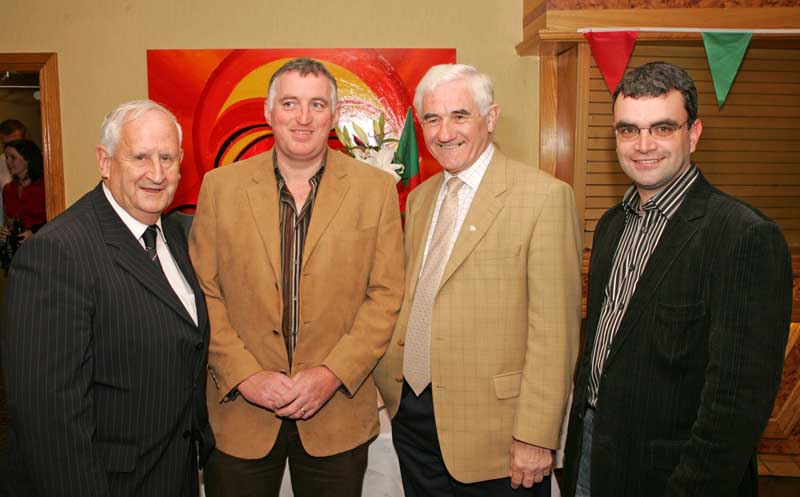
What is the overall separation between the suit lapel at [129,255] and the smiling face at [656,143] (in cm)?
120

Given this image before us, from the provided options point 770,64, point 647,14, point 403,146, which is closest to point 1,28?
point 403,146

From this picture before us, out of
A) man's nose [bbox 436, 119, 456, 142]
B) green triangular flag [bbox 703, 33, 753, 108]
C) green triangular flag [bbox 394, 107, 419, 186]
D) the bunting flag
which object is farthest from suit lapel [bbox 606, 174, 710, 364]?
green triangular flag [bbox 703, 33, 753, 108]

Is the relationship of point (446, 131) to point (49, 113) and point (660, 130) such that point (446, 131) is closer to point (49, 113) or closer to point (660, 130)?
point (660, 130)

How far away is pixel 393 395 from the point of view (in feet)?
6.51

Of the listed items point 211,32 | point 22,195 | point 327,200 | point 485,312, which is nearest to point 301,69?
point 327,200

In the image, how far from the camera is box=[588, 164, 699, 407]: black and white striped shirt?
158 cm

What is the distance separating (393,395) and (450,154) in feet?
2.50

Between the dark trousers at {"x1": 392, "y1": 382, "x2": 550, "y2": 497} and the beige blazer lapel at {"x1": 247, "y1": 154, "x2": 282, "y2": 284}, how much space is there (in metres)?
0.56

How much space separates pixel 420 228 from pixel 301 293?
44 cm

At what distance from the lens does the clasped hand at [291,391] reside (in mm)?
1836

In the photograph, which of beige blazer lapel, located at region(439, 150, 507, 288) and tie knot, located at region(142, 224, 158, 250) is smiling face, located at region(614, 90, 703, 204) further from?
tie knot, located at region(142, 224, 158, 250)

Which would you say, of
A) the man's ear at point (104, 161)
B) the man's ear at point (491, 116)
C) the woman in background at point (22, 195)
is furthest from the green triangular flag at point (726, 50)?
the woman in background at point (22, 195)

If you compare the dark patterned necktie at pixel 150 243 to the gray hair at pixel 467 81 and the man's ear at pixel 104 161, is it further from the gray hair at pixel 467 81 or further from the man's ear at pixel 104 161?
the gray hair at pixel 467 81

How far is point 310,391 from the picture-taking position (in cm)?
184
